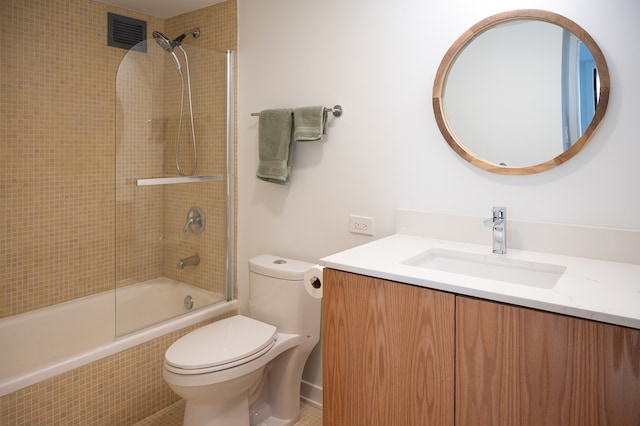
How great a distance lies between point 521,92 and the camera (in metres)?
1.62

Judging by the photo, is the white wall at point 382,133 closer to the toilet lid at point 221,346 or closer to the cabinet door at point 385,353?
the toilet lid at point 221,346

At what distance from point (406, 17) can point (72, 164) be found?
1996mm

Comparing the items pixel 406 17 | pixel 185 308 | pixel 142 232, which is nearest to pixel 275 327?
pixel 185 308

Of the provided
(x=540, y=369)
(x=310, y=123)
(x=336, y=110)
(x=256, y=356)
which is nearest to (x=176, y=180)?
(x=310, y=123)

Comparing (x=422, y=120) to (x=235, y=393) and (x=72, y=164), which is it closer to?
(x=235, y=393)

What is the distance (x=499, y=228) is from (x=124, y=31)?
2.52 metres

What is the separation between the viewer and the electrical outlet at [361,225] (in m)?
2.02

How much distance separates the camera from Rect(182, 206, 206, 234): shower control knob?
94.7 inches

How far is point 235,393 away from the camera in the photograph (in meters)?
1.79

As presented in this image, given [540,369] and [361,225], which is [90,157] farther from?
[540,369]

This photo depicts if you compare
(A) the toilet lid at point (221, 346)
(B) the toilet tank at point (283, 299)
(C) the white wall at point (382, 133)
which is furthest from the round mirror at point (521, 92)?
(A) the toilet lid at point (221, 346)

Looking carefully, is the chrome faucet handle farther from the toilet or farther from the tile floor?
the tile floor

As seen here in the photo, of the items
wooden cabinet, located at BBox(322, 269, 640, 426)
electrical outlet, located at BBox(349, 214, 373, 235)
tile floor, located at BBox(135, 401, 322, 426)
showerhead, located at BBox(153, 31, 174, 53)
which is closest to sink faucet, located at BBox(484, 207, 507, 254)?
wooden cabinet, located at BBox(322, 269, 640, 426)

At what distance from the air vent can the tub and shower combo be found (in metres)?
0.56
